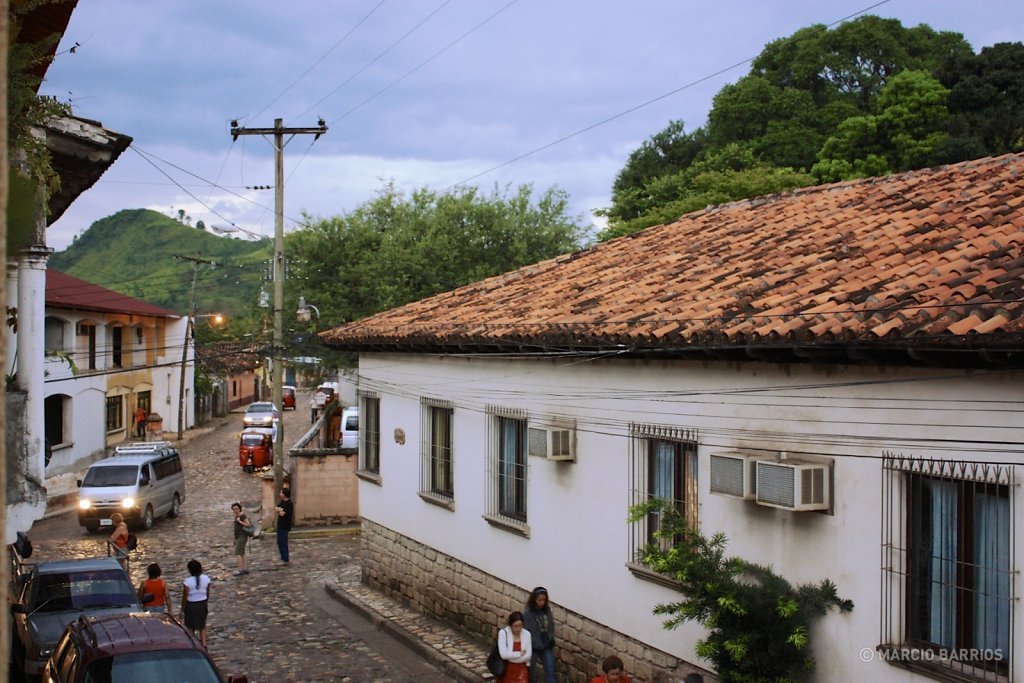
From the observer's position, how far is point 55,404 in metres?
37.2

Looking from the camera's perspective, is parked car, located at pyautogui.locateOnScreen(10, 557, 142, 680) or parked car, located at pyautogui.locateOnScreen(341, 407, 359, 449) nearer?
parked car, located at pyautogui.locateOnScreen(10, 557, 142, 680)

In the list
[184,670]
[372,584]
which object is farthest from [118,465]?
[184,670]

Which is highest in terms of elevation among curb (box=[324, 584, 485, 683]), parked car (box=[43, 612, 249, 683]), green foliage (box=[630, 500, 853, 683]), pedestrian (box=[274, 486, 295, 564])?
green foliage (box=[630, 500, 853, 683])

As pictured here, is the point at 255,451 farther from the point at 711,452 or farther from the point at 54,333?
the point at 711,452

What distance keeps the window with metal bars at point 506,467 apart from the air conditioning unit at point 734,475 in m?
4.57

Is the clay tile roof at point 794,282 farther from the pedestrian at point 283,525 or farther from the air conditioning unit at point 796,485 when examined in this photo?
the pedestrian at point 283,525

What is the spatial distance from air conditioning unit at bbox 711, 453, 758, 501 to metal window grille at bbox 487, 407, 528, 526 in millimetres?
4608

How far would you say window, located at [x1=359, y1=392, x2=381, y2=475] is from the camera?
18891 mm

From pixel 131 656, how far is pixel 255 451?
28029mm

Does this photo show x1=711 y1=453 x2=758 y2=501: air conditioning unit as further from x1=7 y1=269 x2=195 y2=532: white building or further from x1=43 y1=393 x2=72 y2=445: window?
x1=43 y1=393 x2=72 y2=445: window

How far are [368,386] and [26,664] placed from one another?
7566 millimetres

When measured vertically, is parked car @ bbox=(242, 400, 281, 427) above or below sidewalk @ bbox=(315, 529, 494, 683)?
above

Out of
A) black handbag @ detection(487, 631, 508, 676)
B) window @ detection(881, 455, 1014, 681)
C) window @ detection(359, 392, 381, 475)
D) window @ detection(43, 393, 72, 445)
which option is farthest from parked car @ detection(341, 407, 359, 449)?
window @ detection(881, 455, 1014, 681)

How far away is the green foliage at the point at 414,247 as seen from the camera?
32625mm
